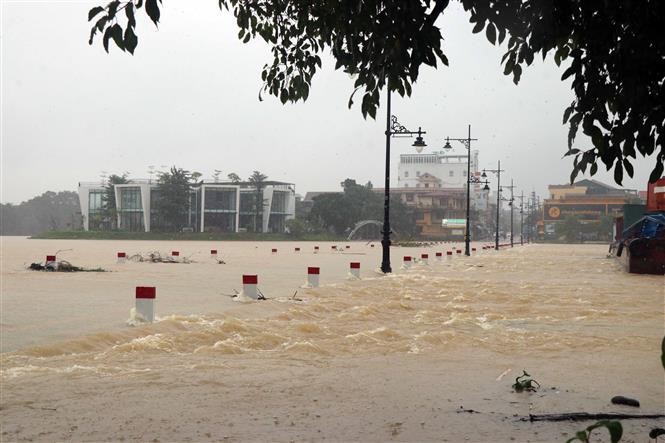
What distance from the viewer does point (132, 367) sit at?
24.1 feet

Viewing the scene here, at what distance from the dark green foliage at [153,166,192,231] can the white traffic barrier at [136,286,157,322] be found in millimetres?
76950

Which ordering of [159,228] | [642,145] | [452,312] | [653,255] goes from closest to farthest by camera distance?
[642,145], [452,312], [653,255], [159,228]

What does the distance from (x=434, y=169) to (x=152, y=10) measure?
5734 inches

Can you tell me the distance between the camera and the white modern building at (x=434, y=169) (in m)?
143

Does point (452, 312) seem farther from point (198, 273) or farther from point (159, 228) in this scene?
point (159, 228)

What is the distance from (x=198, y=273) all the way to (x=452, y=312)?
11977 millimetres

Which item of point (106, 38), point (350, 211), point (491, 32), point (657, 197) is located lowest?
point (106, 38)

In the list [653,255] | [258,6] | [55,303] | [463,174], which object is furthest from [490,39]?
[463,174]

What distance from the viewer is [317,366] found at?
7.66 meters

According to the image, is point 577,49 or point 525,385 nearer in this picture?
point 577,49

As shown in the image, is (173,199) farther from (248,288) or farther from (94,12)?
(94,12)

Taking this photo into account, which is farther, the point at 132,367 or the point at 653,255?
the point at 653,255

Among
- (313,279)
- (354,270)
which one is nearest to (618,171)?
(313,279)

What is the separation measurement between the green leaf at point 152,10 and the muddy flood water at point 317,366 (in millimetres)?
2889
